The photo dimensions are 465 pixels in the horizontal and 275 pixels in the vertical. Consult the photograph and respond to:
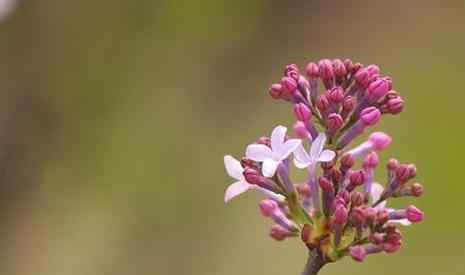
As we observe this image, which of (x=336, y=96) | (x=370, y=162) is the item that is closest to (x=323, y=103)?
(x=336, y=96)

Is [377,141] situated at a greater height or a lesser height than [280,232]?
greater

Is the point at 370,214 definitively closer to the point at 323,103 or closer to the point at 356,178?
the point at 356,178

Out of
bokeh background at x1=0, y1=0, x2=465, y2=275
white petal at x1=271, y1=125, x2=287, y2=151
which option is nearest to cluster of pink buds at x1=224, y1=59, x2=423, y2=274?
white petal at x1=271, y1=125, x2=287, y2=151

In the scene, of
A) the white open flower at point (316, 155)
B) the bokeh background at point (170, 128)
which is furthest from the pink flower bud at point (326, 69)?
the bokeh background at point (170, 128)

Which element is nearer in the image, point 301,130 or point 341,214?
point 341,214

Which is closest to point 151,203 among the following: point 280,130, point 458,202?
point 458,202

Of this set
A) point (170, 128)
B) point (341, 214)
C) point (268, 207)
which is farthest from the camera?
point (170, 128)

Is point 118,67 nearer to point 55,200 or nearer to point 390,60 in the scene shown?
point 55,200
